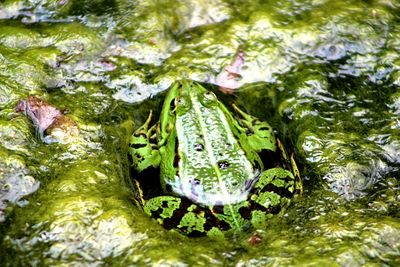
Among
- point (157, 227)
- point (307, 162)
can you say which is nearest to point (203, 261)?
point (157, 227)

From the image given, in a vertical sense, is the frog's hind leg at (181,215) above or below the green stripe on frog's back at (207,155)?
below

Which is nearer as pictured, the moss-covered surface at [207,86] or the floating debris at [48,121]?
the moss-covered surface at [207,86]

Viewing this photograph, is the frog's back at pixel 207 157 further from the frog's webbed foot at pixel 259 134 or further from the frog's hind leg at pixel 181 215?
the frog's webbed foot at pixel 259 134

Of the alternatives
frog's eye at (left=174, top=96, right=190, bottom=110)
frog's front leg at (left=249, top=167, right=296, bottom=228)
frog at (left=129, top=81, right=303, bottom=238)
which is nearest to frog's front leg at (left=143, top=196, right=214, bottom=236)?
frog at (left=129, top=81, right=303, bottom=238)

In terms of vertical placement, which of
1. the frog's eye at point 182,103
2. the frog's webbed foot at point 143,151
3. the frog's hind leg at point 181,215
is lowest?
the frog's hind leg at point 181,215

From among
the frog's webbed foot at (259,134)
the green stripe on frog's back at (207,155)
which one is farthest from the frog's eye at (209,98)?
the frog's webbed foot at (259,134)

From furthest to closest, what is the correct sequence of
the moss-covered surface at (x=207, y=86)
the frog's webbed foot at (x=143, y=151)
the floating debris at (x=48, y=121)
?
1. the frog's webbed foot at (x=143, y=151)
2. the floating debris at (x=48, y=121)
3. the moss-covered surface at (x=207, y=86)

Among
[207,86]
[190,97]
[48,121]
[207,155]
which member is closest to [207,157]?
[207,155]

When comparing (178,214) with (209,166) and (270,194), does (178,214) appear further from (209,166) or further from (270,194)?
(270,194)

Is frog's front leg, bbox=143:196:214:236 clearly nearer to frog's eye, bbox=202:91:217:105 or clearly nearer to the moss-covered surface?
the moss-covered surface
